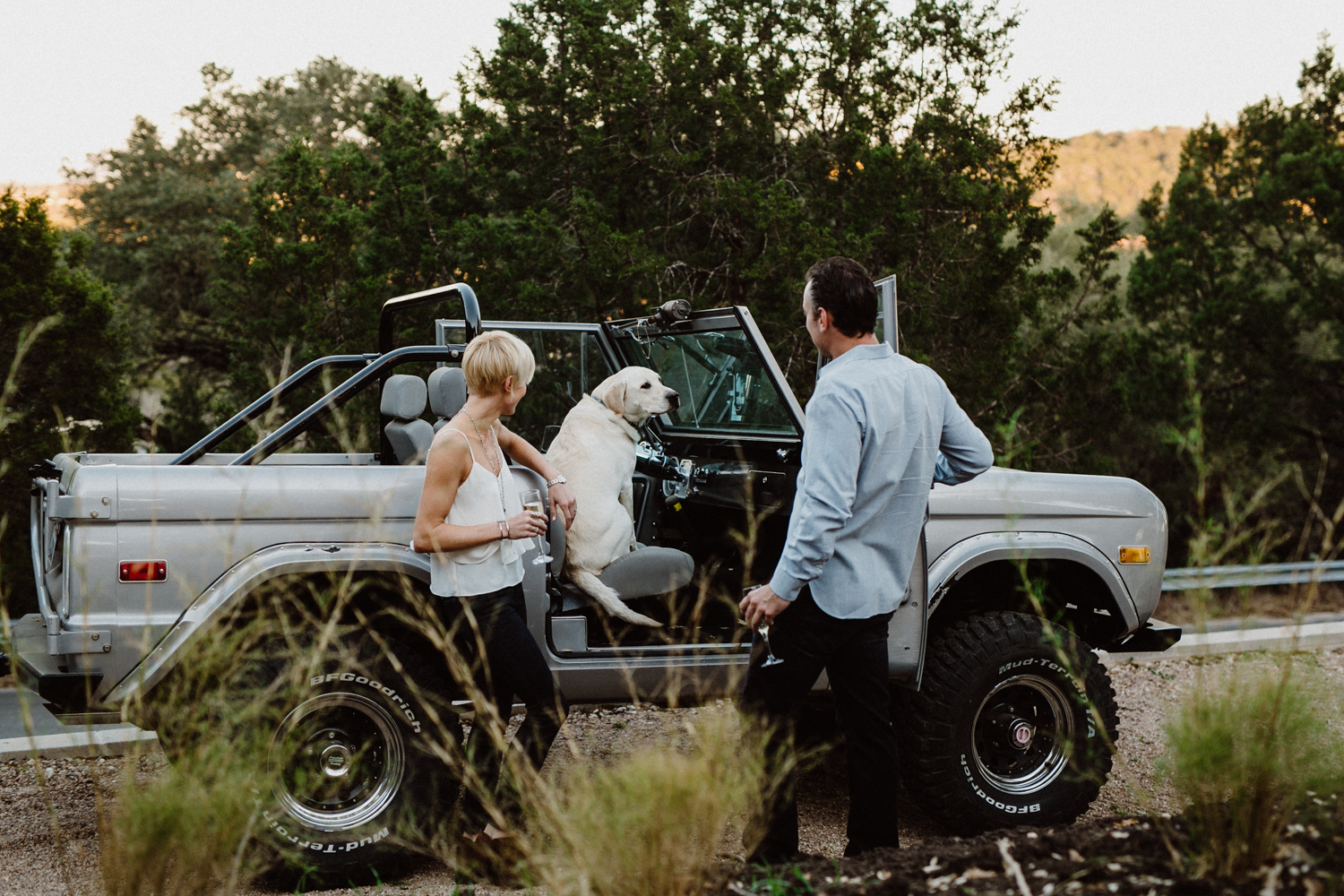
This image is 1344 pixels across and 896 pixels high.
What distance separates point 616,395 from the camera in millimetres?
4559

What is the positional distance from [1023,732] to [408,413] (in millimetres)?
2635

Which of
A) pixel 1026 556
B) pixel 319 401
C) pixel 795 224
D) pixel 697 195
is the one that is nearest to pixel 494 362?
pixel 319 401

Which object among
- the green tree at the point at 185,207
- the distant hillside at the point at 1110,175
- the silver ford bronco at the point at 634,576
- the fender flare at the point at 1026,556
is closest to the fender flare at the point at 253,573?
the silver ford bronco at the point at 634,576

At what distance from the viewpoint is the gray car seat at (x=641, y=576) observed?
417 cm

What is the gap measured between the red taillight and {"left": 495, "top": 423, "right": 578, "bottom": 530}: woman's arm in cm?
113

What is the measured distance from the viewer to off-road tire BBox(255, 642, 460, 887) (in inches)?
137

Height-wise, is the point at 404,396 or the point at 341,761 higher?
the point at 404,396

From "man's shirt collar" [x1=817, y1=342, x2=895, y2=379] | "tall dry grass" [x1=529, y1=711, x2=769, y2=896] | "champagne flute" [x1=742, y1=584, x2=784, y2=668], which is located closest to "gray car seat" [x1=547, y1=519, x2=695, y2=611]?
"champagne flute" [x1=742, y1=584, x2=784, y2=668]

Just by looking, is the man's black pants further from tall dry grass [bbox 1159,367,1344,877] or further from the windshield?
the windshield

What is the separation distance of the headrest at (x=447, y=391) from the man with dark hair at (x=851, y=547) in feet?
4.95

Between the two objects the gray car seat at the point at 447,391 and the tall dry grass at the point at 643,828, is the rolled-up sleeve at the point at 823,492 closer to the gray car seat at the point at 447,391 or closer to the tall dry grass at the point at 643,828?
the tall dry grass at the point at 643,828

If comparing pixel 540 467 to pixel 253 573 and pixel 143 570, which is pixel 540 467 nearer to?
pixel 253 573

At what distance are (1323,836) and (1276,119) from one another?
686 inches

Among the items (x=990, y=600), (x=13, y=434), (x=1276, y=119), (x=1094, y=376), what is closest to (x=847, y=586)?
(x=990, y=600)
